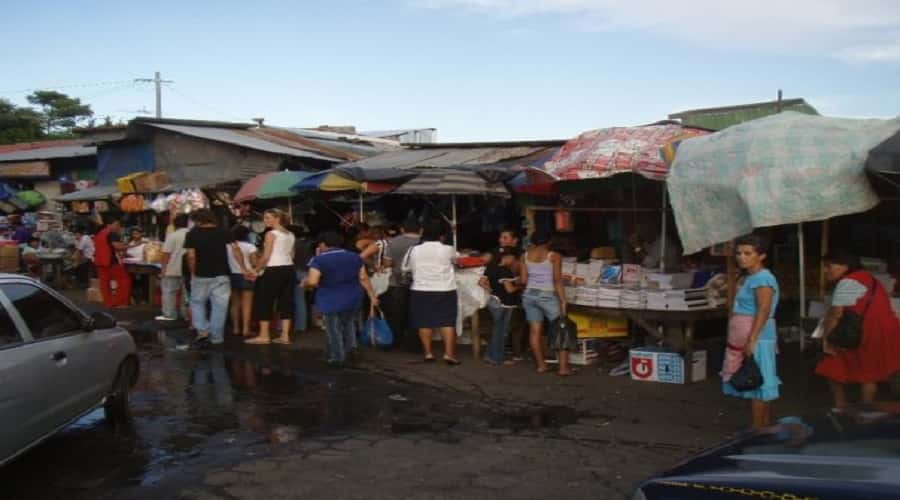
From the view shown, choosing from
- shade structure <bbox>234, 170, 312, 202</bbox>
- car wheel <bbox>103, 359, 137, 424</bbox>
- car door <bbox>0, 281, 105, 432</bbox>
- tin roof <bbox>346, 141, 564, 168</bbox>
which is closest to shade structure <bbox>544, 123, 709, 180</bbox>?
tin roof <bbox>346, 141, 564, 168</bbox>

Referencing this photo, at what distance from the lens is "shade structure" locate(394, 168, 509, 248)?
35.8ft

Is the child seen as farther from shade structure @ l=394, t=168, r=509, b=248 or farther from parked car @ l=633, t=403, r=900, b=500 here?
parked car @ l=633, t=403, r=900, b=500

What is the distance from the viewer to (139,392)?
9.20 metres

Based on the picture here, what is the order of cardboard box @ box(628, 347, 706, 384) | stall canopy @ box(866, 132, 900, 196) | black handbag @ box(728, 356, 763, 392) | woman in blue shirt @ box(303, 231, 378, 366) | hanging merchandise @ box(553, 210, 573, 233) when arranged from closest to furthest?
black handbag @ box(728, 356, 763, 392) → stall canopy @ box(866, 132, 900, 196) → cardboard box @ box(628, 347, 706, 384) → woman in blue shirt @ box(303, 231, 378, 366) → hanging merchandise @ box(553, 210, 573, 233)

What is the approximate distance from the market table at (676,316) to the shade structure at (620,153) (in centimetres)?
149

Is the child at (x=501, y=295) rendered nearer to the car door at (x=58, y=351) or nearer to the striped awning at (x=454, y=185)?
the striped awning at (x=454, y=185)

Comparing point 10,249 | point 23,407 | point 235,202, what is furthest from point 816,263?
point 10,249

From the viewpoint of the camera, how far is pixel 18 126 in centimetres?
3916

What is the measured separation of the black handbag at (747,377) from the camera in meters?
6.35

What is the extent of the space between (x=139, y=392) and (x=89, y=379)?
104 inches

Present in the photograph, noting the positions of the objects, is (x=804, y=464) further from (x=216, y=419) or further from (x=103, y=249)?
(x=103, y=249)

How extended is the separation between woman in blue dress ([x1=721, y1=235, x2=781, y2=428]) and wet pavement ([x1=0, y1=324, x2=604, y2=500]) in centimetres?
180

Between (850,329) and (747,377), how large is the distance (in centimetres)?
116

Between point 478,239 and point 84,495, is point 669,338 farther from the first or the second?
point 84,495
